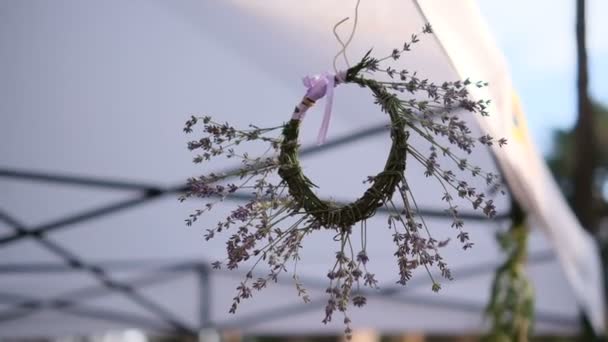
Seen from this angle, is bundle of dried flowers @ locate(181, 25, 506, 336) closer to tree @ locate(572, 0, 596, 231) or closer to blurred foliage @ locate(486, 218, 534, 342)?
blurred foliage @ locate(486, 218, 534, 342)

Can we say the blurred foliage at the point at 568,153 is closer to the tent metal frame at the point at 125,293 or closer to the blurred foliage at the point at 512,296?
the tent metal frame at the point at 125,293

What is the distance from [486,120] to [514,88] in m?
0.44

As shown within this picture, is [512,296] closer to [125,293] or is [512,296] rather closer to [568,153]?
[125,293]

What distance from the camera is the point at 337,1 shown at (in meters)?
1.55

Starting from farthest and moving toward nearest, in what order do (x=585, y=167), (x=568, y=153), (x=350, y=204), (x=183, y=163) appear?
(x=568, y=153) → (x=585, y=167) → (x=183, y=163) → (x=350, y=204)

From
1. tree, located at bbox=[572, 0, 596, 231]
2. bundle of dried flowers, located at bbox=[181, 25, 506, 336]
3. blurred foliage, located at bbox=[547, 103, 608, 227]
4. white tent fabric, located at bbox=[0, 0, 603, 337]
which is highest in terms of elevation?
blurred foliage, located at bbox=[547, 103, 608, 227]

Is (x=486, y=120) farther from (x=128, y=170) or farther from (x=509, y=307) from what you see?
(x=128, y=170)

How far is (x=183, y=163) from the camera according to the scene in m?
3.10

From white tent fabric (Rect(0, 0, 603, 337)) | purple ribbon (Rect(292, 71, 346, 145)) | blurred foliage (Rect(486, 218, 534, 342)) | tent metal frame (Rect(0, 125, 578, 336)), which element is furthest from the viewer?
tent metal frame (Rect(0, 125, 578, 336))

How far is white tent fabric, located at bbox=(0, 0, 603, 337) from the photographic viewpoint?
187 cm

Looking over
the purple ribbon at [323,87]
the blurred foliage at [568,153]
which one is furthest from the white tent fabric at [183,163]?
the blurred foliage at [568,153]

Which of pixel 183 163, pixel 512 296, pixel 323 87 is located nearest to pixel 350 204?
pixel 323 87

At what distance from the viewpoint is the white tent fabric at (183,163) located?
1873mm

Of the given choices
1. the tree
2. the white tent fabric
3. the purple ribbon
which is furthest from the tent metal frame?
the purple ribbon
